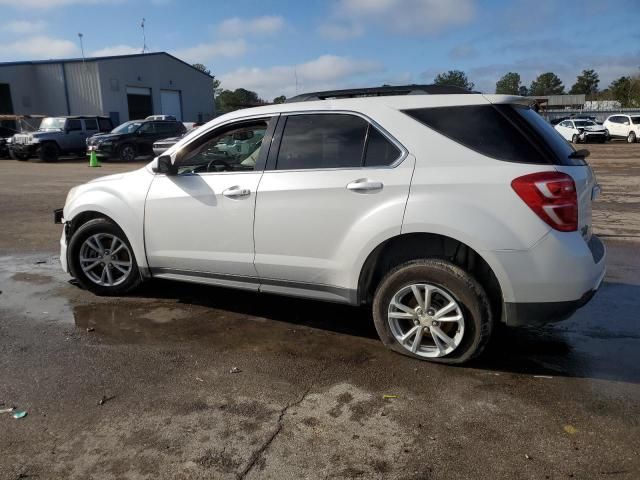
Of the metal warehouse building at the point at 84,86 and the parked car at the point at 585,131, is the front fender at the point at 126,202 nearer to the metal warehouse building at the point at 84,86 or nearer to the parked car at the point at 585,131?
the parked car at the point at 585,131

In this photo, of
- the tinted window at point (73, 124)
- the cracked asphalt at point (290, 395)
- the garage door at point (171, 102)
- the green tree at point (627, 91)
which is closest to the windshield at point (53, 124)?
the tinted window at point (73, 124)

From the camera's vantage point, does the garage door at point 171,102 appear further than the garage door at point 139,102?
Yes

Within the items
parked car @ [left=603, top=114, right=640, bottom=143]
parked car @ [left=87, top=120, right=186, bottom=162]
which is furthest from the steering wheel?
parked car @ [left=603, top=114, right=640, bottom=143]

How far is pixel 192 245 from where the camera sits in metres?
4.59

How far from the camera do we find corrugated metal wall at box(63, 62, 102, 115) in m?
39.3

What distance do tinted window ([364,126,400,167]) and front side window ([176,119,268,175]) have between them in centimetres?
97

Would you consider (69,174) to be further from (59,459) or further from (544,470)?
(544,470)

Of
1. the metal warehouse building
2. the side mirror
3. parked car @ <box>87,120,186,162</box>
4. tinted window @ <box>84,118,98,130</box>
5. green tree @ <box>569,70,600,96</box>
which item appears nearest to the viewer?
the side mirror

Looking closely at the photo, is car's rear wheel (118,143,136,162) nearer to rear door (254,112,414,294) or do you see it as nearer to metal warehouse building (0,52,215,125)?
metal warehouse building (0,52,215,125)

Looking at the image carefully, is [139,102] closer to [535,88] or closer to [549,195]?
[549,195]

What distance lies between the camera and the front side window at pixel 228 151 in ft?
14.7

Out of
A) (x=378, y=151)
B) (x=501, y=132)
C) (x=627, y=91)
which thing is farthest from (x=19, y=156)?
(x=627, y=91)

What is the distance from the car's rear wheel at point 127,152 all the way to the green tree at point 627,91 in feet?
194

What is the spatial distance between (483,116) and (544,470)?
2.18 meters
